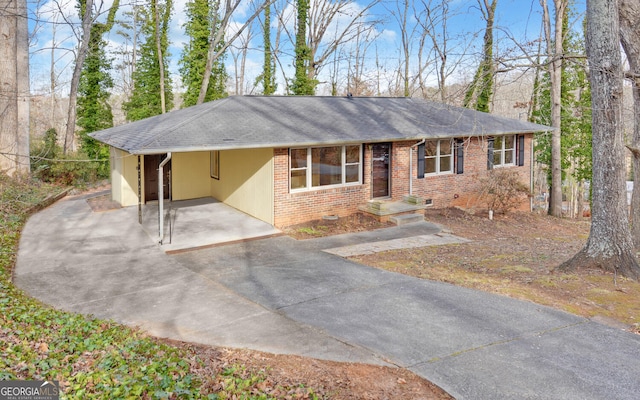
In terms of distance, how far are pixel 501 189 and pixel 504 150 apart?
92.8 inches

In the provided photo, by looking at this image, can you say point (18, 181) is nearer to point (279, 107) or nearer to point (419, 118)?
point (279, 107)

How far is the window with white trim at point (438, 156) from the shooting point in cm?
1708

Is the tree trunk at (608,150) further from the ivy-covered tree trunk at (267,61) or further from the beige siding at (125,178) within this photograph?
the ivy-covered tree trunk at (267,61)

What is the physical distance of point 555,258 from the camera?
11.1 meters

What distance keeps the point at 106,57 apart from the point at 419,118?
663 inches

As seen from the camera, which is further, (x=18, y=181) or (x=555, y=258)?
(x=18, y=181)

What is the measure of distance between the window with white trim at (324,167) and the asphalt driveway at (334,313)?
267 cm

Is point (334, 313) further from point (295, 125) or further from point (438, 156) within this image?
point (438, 156)

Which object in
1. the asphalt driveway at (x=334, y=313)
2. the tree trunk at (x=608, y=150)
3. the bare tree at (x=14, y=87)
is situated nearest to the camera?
the asphalt driveway at (x=334, y=313)

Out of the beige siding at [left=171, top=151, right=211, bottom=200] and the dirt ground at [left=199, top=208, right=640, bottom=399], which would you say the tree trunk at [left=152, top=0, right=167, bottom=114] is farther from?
the dirt ground at [left=199, top=208, right=640, bottom=399]

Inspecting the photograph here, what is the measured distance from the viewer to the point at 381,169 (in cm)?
1611

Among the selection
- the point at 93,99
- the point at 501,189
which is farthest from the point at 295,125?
the point at 93,99

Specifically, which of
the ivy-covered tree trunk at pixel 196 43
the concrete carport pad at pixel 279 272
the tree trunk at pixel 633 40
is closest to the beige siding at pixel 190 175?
the concrete carport pad at pixel 279 272

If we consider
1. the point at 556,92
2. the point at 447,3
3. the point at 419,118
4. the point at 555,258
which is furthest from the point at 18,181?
the point at 447,3
